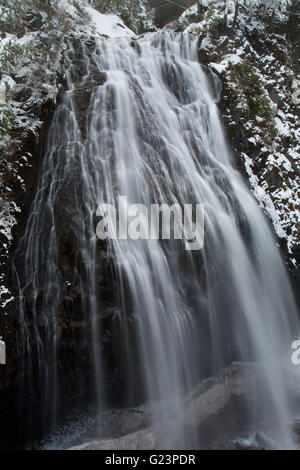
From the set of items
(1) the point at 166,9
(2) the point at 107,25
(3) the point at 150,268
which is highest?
(1) the point at 166,9

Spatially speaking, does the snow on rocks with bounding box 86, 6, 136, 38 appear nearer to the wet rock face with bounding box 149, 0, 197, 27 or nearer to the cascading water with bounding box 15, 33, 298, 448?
the wet rock face with bounding box 149, 0, 197, 27

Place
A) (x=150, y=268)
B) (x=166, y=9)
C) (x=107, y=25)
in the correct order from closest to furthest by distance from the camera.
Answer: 1. (x=150, y=268)
2. (x=107, y=25)
3. (x=166, y=9)

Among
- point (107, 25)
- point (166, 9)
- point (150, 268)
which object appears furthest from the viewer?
point (166, 9)

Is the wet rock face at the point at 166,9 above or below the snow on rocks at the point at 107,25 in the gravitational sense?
above

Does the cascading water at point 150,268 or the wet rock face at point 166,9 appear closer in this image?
the cascading water at point 150,268

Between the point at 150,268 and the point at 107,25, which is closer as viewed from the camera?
the point at 150,268

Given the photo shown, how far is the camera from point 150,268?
7.15m

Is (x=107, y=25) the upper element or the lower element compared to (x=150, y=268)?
upper

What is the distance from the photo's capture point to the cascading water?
6.51 meters

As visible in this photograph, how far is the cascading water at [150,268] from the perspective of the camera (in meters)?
6.51

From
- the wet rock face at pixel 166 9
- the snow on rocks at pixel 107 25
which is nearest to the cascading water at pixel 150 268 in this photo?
the snow on rocks at pixel 107 25

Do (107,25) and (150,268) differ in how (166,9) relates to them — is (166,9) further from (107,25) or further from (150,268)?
(150,268)

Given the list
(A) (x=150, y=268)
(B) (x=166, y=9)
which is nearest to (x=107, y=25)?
(B) (x=166, y=9)

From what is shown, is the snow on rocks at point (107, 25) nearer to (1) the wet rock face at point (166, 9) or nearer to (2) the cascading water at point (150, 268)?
(1) the wet rock face at point (166, 9)
